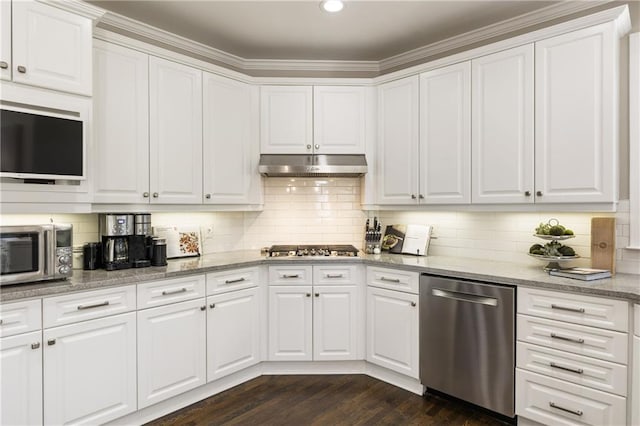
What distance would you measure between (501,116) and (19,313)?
308cm

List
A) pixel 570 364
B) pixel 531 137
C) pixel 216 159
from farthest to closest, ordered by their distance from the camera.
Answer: pixel 216 159 → pixel 531 137 → pixel 570 364

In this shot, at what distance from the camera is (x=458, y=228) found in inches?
130

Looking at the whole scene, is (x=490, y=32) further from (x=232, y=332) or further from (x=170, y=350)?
(x=170, y=350)

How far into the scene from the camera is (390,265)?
2.96m

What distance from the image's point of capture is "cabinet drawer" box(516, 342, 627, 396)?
203 cm

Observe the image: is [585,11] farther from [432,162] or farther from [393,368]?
[393,368]

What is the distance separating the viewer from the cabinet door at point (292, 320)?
3.12 metres

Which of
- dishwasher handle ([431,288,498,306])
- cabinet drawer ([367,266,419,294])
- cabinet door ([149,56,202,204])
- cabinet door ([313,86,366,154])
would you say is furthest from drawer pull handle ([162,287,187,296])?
dishwasher handle ([431,288,498,306])

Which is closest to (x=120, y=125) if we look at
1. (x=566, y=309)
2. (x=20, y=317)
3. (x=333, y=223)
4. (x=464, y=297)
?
(x=20, y=317)

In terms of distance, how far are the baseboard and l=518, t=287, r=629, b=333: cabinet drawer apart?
1046mm

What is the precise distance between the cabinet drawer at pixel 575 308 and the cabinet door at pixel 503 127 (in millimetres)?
666

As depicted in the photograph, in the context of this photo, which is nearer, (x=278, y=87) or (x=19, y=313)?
(x=19, y=313)

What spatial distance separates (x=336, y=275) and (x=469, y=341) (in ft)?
3.54

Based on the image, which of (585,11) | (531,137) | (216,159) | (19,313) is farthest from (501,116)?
(19,313)
